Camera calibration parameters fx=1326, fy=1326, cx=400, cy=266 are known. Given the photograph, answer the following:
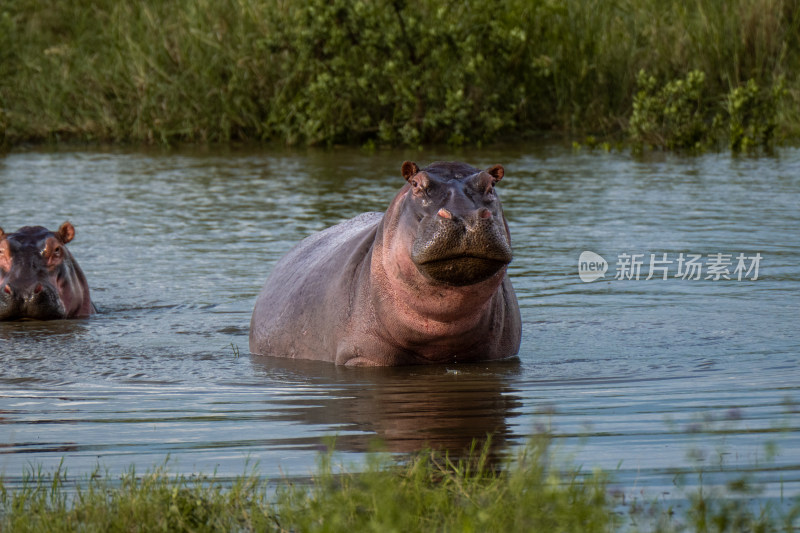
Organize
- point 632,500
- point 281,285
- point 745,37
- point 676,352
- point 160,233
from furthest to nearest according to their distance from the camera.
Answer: point 745,37, point 160,233, point 281,285, point 676,352, point 632,500

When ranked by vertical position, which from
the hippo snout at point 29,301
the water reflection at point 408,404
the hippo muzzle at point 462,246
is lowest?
the hippo snout at point 29,301

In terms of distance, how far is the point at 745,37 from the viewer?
623 inches

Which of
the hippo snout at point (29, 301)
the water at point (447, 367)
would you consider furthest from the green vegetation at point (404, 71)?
the hippo snout at point (29, 301)

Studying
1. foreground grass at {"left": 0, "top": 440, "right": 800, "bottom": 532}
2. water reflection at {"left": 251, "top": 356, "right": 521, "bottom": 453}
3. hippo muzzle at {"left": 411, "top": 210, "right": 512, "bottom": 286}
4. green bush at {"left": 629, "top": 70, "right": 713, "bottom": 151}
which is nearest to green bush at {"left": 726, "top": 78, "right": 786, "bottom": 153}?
green bush at {"left": 629, "top": 70, "right": 713, "bottom": 151}

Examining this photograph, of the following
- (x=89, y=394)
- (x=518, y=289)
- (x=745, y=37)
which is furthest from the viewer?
(x=745, y=37)

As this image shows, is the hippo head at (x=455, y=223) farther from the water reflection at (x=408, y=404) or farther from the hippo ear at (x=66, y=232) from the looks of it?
the hippo ear at (x=66, y=232)

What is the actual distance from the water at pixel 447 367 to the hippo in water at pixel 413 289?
A: 0.13m

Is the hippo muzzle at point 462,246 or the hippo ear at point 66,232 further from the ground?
the hippo muzzle at point 462,246

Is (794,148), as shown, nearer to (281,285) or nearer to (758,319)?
(758,319)

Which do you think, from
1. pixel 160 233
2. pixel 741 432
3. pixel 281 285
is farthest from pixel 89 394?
pixel 160 233

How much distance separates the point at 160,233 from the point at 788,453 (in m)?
7.26

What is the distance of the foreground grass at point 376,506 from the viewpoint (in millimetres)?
3131

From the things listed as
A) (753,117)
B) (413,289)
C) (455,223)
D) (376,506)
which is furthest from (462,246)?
(753,117)

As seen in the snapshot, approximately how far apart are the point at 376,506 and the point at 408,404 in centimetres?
184
